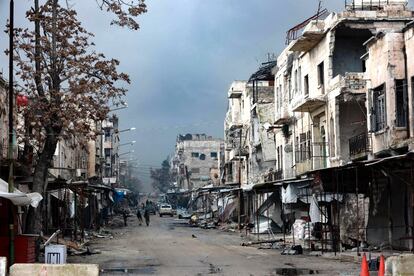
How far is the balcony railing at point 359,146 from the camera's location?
30438 millimetres

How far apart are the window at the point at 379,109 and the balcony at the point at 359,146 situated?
1.58m

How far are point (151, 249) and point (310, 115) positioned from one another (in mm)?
13545

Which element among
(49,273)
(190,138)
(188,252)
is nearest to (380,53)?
(188,252)

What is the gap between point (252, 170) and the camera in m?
64.6

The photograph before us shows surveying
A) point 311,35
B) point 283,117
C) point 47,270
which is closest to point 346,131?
point 311,35

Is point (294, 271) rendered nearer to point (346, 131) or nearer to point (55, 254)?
point (55, 254)

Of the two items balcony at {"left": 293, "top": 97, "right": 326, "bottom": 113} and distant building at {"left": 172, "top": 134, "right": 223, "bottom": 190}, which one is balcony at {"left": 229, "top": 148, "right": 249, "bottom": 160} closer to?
balcony at {"left": 293, "top": 97, "right": 326, "bottom": 113}

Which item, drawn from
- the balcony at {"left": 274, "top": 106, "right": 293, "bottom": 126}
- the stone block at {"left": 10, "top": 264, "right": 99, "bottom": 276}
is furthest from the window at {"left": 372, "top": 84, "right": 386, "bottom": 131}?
the balcony at {"left": 274, "top": 106, "right": 293, "bottom": 126}

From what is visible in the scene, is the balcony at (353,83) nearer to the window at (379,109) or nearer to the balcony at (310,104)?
the balcony at (310,104)

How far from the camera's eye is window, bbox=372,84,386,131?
92.2ft

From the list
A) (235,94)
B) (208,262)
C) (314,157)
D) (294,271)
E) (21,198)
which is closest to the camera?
(21,198)

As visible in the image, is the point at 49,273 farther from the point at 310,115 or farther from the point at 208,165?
the point at 208,165

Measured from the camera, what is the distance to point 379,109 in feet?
94.0

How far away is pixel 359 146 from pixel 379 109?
10.3 feet
